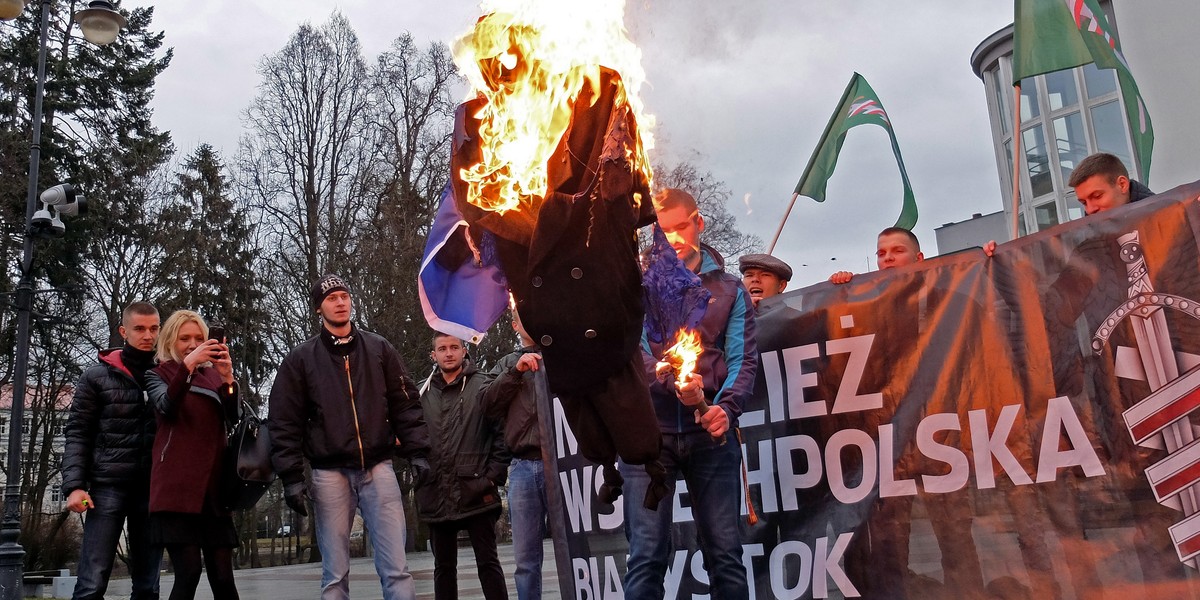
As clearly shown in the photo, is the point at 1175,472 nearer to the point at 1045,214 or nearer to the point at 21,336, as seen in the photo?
the point at 21,336

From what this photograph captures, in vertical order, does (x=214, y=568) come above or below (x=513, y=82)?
below

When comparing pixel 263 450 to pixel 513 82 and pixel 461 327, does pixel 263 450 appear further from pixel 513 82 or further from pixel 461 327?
pixel 513 82

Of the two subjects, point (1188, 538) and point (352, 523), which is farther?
point (352, 523)

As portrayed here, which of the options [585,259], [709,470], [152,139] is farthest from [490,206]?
[152,139]

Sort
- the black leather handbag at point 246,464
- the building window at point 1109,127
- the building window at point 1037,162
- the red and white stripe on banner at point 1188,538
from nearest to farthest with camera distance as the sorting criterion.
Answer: the red and white stripe on banner at point 1188,538
the black leather handbag at point 246,464
the building window at point 1109,127
the building window at point 1037,162

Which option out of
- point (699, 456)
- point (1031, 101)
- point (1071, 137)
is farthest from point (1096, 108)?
point (699, 456)

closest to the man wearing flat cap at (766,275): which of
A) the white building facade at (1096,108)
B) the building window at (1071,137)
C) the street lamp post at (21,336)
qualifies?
the street lamp post at (21,336)

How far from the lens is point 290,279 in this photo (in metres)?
27.4

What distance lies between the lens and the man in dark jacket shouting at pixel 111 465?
5688mm

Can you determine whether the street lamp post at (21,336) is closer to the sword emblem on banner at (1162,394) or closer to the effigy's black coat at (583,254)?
the effigy's black coat at (583,254)

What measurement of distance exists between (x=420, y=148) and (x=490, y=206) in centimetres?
2631

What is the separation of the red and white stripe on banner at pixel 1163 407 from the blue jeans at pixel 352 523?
3.75 meters

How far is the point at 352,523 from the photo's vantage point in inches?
217

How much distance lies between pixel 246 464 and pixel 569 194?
3226 mm
